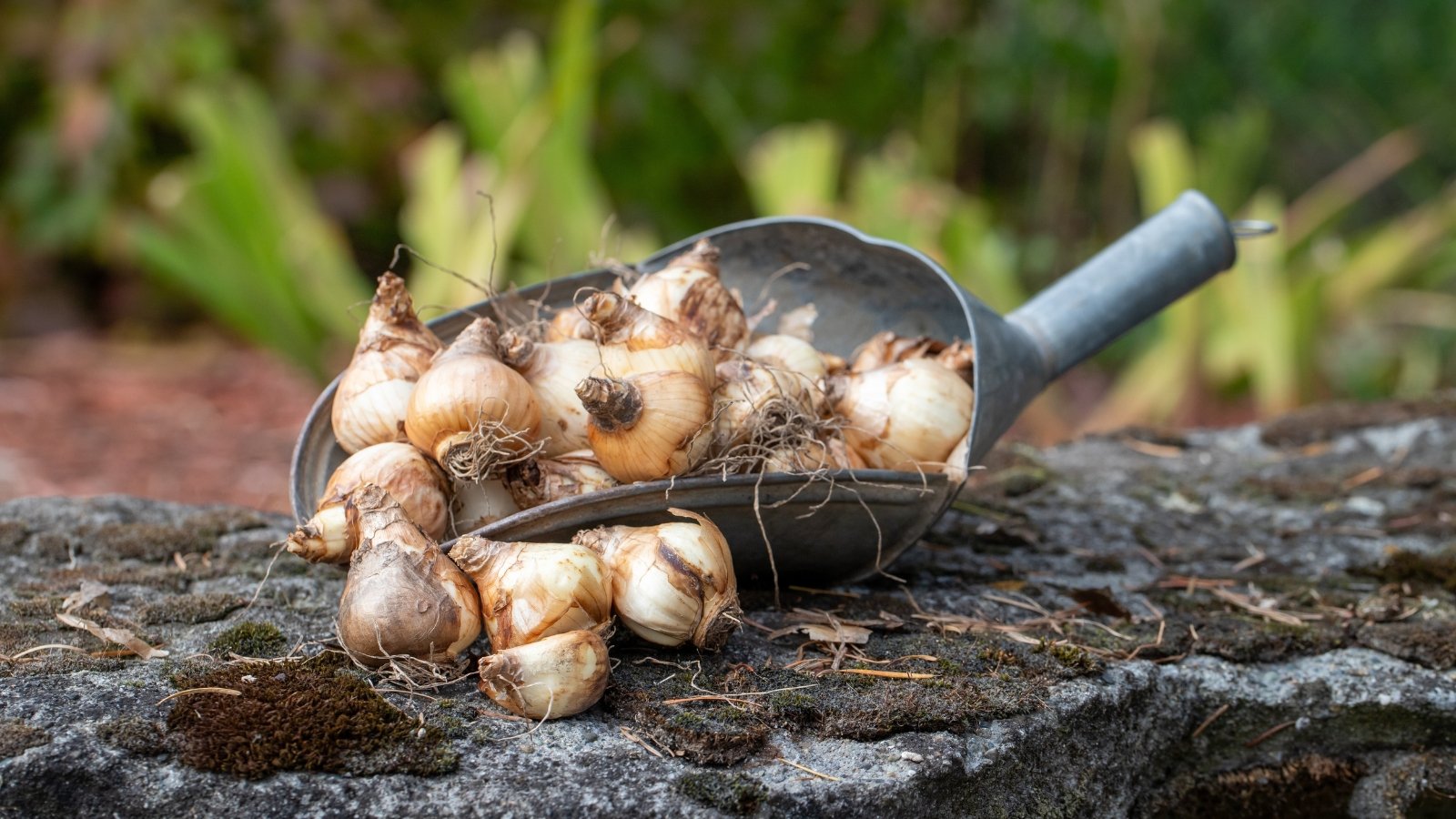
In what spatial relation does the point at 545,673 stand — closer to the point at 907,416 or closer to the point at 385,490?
the point at 385,490

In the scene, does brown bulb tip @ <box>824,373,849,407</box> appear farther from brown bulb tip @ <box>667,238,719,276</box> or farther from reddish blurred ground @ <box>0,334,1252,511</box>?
reddish blurred ground @ <box>0,334,1252,511</box>

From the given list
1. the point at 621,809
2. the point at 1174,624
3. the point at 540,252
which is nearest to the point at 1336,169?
the point at 540,252

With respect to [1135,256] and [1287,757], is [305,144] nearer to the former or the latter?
[1135,256]

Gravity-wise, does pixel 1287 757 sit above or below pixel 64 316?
below

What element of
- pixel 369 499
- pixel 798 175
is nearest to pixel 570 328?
pixel 369 499

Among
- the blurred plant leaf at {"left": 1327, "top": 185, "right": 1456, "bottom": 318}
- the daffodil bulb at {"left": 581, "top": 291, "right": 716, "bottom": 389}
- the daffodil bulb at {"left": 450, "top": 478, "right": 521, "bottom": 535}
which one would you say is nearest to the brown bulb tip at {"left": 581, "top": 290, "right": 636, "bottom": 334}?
the daffodil bulb at {"left": 581, "top": 291, "right": 716, "bottom": 389}

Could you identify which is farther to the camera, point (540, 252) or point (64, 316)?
point (64, 316)
